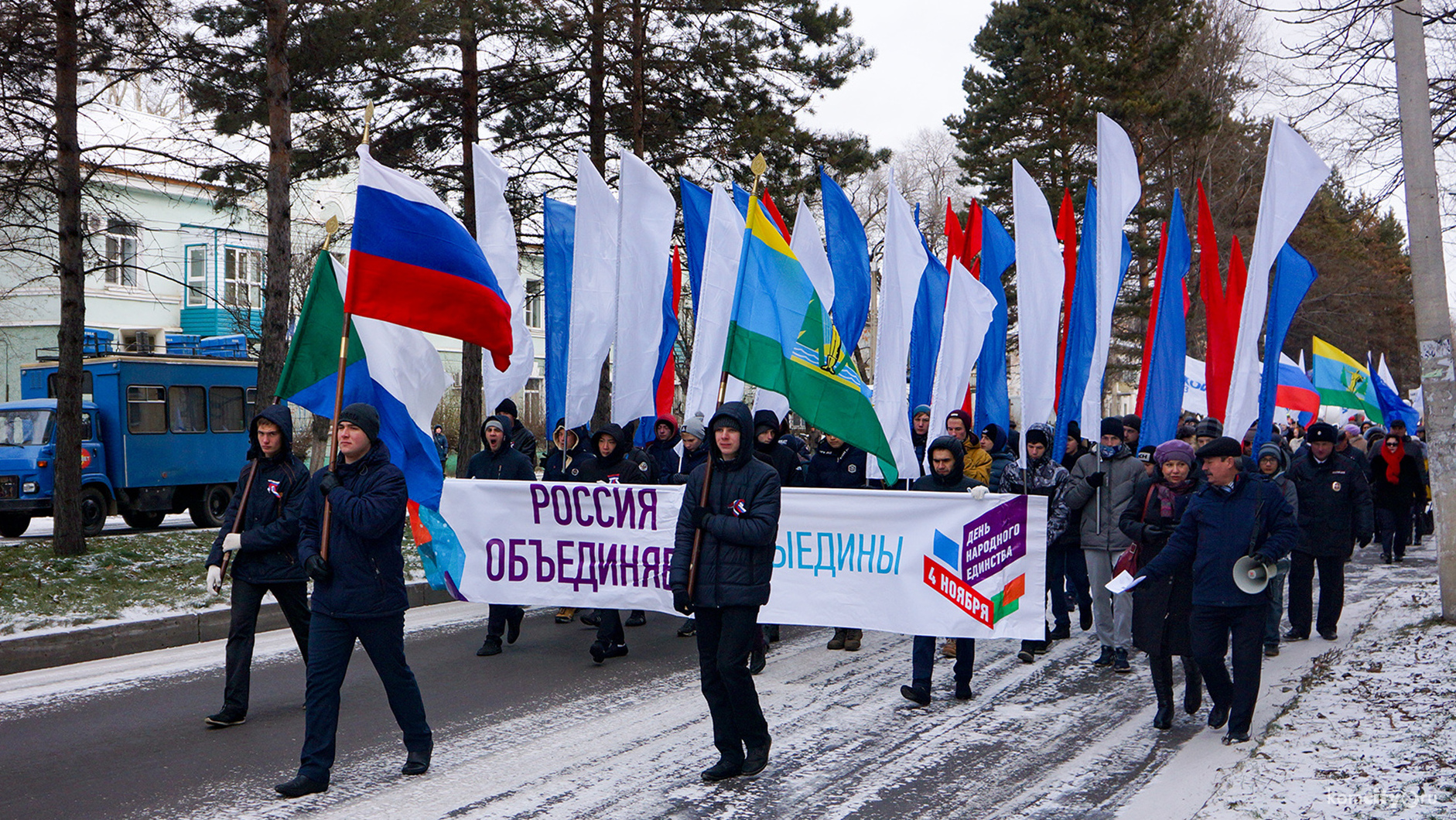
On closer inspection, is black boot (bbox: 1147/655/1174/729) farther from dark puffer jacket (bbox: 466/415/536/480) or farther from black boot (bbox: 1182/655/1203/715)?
dark puffer jacket (bbox: 466/415/536/480)

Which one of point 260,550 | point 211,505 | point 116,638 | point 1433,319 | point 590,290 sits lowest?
point 116,638

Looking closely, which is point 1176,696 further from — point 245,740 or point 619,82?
point 619,82

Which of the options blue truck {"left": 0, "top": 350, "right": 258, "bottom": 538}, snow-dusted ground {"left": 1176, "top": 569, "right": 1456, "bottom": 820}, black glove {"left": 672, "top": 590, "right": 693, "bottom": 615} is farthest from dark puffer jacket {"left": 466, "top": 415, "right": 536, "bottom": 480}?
blue truck {"left": 0, "top": 350, "right": 258, "bottom": 538}

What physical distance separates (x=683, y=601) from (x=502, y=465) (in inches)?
165

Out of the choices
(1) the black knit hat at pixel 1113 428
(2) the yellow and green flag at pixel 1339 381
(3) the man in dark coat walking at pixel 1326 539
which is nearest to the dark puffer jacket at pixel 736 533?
(1) the black knit hat at pixel 1113 428

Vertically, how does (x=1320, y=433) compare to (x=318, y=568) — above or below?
above

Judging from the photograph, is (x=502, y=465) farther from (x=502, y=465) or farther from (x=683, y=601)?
(x=683, y=601)

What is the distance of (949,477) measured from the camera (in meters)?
7.95

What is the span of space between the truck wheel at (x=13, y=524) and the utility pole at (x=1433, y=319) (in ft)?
63.8

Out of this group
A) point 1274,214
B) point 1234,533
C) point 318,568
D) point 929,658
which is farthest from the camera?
point 1274,214

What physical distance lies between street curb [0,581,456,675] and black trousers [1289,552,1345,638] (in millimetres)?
7143

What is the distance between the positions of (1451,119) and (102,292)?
1306 inches

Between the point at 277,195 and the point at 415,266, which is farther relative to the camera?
→ the point at 277,195

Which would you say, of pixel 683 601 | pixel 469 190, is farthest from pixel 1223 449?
pixel 469 190
